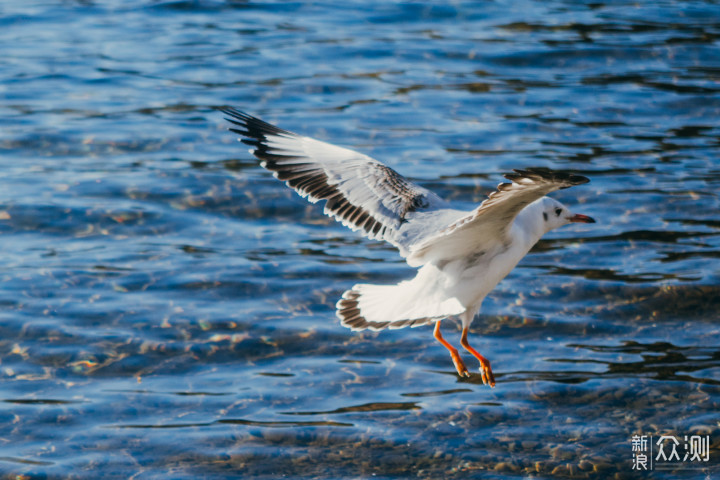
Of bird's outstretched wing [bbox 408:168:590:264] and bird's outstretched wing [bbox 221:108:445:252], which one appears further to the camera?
bird's outstretched wing [bbox 221:108:445:252]

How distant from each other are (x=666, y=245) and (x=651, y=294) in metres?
1.10

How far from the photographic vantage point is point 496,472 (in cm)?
719

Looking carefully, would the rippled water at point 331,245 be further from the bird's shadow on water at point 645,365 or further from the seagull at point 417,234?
the seagull at point 417,234

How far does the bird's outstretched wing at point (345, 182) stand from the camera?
6.61 m

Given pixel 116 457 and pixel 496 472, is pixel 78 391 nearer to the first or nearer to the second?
pixel 116 457

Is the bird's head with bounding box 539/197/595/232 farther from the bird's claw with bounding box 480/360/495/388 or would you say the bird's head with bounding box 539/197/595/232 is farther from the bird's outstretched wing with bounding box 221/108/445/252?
the bird's claw with bounding box 480/360/495/388

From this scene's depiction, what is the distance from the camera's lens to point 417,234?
6.37 m

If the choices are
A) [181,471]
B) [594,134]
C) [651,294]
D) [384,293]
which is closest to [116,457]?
[181,471]

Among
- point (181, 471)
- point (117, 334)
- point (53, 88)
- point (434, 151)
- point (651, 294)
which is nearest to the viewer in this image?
point (181, 471)

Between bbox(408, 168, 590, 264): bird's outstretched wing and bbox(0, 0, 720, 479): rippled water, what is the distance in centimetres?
179

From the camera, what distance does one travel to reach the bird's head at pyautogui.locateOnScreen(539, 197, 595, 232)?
21.7ft

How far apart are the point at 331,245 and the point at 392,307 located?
4.23 m

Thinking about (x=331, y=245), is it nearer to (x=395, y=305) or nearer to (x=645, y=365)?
(x=645, y=365)

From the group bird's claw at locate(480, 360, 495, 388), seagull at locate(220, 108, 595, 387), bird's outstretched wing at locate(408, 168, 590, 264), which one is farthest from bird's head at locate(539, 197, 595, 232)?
bird's claw at locate(480, 360, 495, 388)
